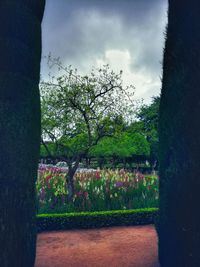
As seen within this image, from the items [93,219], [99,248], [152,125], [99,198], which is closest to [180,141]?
[99,248]

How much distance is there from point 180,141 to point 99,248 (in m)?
3.74

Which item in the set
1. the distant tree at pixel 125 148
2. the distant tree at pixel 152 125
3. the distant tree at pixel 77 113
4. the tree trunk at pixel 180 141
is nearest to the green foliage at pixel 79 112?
the distant tree at pixel 77 113

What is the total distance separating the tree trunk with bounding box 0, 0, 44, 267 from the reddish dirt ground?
4.84 feet

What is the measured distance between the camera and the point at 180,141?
12.4 ft

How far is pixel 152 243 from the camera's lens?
625 cm

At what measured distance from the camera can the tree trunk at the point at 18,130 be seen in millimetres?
3500

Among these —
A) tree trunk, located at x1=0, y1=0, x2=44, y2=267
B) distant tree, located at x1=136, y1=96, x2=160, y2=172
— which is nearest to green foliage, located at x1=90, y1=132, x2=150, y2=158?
distant tree, located at x1=136, y1=96, x2=160, y2=172

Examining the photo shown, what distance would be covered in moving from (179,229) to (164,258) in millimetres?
1100

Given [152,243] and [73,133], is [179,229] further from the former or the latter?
[73,133]

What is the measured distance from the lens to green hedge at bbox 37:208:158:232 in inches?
298

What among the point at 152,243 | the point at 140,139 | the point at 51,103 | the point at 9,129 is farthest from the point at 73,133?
the point at 140,139

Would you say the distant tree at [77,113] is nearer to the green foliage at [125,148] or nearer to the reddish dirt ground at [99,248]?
the reddish dirt ground at [99,248]

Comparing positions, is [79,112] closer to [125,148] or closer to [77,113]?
[77,113]

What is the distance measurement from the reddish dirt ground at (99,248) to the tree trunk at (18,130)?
1.48m
